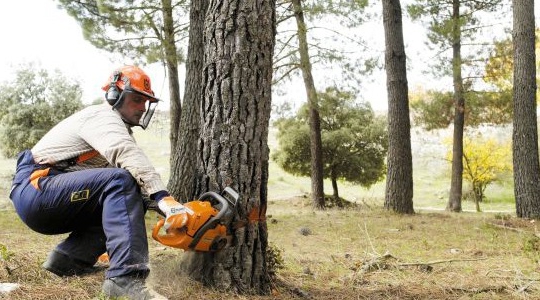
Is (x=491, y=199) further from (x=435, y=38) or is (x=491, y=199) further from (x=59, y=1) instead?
(x=59, y=1)

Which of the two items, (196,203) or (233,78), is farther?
(233,78)

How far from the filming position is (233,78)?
3227 mm

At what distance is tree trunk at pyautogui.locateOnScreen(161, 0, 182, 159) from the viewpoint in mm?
10992

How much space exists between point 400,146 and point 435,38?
7.33 meters

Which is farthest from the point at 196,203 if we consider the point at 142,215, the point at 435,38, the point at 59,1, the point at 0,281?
the point at 435,38

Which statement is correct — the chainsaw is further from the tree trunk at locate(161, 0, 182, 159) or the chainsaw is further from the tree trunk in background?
the tree trunk in background

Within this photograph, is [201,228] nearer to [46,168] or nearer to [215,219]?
[215,219]

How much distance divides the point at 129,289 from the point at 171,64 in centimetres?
935

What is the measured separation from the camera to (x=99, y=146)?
2838 millimetres

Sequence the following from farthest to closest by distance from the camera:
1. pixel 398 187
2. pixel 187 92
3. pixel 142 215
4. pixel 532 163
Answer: pixel 398 187 → pixel 532 163 → pixel 187 92 → pixel 142 215

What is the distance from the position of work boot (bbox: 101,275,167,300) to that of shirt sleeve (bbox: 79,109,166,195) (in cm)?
49

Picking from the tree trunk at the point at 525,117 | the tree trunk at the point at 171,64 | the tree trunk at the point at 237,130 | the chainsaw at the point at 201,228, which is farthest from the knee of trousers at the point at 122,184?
the tree trunk at the point at 525,117

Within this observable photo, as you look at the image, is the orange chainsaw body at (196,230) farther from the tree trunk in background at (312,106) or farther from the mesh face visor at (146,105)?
the tree trunk in background at (312,106)

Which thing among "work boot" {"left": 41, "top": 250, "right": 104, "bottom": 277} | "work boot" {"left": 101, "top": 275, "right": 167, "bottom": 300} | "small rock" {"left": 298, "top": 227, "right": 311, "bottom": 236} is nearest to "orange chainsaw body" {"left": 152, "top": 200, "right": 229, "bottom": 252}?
"work boot" {"left": 101, "top": 275, "right": 167, "bottom": 300}
